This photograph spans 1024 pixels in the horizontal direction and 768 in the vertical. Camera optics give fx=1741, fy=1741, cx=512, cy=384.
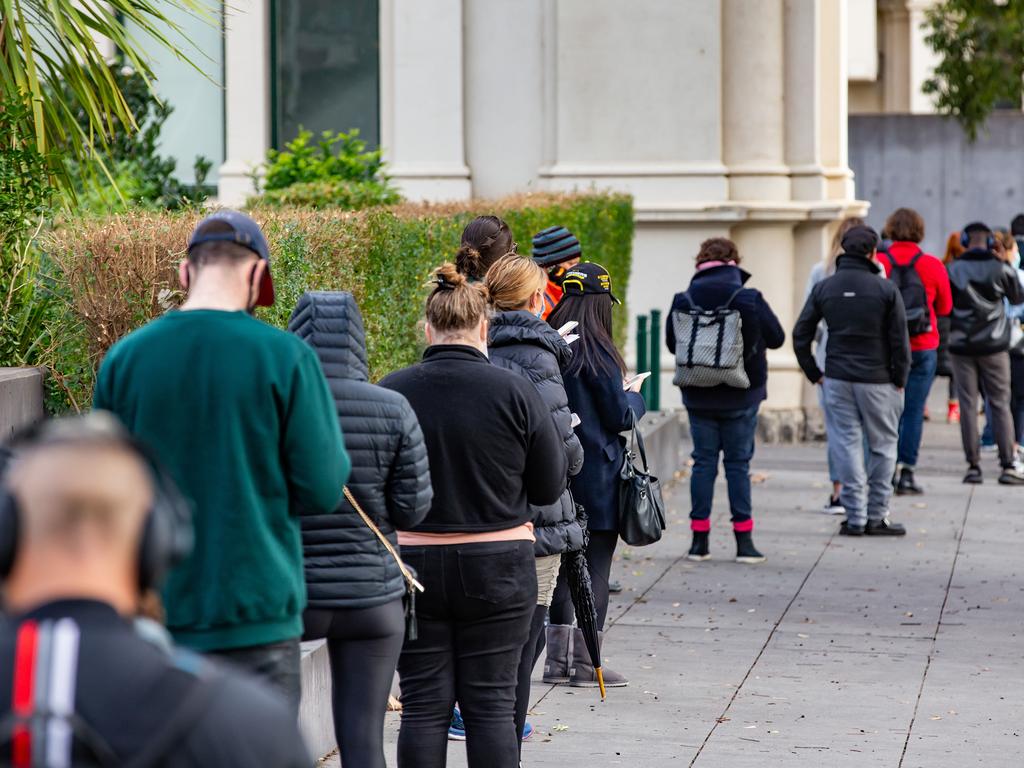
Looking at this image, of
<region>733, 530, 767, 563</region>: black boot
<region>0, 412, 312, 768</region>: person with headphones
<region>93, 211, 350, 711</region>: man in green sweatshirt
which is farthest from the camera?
<region>733, 530, 767, 563</region>: black boot

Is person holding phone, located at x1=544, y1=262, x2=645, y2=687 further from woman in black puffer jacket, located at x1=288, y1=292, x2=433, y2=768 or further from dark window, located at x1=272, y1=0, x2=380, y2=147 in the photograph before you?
dark window, located at x1=272, y1=0, x2=380, y2=147

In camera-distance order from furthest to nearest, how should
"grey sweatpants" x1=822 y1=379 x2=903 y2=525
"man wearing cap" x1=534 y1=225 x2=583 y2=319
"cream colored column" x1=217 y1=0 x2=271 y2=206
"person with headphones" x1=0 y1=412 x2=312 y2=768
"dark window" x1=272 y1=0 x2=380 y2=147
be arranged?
1. "dark window" x1=272 y1=0 x2=380 y2=147
2. "cream colored column" x1=217 y1=0 x2=271 y2=206
3. "grey sweatpants" x1=822 y1=379 x2=903 y2=525
4. "man wearing cap" x1=534 y1=225 x2=583 y2=319
5. "person with headphones" x1=0 y1=412 x2=312 y2=768

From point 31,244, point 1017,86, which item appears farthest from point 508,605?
point 1017,86

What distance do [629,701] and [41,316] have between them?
9.20 ft

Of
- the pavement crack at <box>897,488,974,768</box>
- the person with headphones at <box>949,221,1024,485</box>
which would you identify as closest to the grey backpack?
the pavement crack at <box>897,488,974,768</box>

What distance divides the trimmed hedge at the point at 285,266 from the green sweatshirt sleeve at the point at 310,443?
183 centimetres

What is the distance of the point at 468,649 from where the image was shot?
199 inches

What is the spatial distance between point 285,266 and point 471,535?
2.19m

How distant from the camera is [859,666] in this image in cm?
779

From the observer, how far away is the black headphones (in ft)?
6.54

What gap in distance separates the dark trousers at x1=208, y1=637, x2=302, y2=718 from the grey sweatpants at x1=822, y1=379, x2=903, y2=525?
7.51 m

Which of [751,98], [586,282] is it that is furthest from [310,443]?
[751,98]

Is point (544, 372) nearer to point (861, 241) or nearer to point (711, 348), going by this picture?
point (711, 348)

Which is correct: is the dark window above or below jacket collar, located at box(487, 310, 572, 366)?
above
